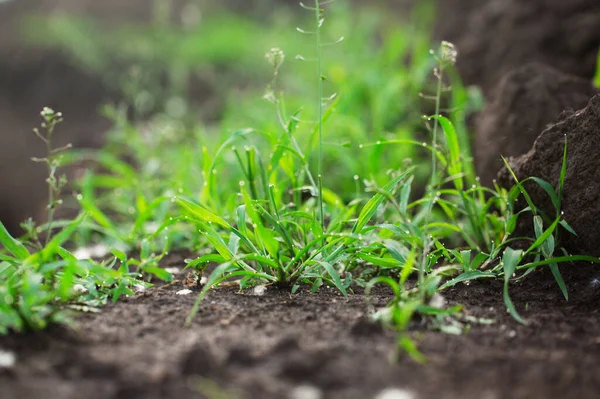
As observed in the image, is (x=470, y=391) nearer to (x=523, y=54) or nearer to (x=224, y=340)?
(x=224, y=340)

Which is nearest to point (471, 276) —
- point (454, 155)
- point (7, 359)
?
point (454, 155)

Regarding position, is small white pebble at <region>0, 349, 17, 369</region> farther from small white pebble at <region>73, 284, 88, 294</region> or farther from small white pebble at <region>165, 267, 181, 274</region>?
small white pebble at <region>165, 267, 181, 274</region>

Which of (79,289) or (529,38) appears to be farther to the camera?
(529,38)

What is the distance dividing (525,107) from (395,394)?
1487 mm

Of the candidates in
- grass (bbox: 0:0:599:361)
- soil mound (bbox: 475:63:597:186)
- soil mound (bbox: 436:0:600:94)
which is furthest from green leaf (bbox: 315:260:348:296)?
soil mound (bbox: 436:0:600:94)

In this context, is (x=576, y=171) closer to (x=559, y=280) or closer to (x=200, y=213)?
(x=559, y=280)

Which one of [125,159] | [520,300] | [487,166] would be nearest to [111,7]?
[125,159]

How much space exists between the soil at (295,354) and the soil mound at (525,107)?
0.80 m

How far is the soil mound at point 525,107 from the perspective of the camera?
2.15m

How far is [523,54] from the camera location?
296 cm

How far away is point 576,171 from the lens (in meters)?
1.68

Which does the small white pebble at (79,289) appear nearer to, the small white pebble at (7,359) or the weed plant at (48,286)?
the weed plant at (48,286)

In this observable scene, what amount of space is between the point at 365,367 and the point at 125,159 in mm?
2964

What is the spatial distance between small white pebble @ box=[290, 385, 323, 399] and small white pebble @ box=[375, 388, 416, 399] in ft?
0.33
